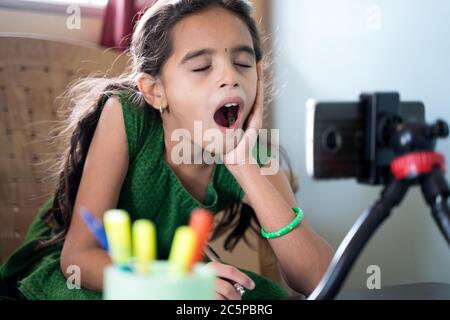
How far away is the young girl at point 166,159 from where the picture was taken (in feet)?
2.76

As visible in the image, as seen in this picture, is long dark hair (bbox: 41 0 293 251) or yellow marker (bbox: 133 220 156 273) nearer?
yellow marker (bbox: 133 220 156 273)

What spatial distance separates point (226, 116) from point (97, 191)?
201 millimetres

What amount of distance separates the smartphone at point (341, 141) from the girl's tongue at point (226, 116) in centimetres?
39

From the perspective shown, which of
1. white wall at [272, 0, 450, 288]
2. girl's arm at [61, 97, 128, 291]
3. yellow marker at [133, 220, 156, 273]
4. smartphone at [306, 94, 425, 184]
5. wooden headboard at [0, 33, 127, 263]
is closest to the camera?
yellow marker at [133, 220, 156, 273]

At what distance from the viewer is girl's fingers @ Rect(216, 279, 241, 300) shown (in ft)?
2.11

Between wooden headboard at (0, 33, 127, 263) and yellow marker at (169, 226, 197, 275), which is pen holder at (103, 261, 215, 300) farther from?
wooden headboard at (0, 33, 127, 263)

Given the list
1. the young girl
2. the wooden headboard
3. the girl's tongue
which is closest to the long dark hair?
the young girl

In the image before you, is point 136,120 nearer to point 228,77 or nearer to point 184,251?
point 228,77

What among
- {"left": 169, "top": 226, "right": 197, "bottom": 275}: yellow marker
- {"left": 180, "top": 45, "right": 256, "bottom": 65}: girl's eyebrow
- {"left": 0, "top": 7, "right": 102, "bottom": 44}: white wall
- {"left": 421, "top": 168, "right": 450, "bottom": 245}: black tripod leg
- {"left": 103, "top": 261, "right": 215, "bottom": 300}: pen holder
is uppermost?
{"left": 0, "top": 7, "right": 102, "bottom": 44}: white wall

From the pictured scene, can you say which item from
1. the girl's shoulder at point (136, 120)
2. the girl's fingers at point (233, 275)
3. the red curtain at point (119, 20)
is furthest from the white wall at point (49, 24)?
the girl's fingers at point (233, 275)

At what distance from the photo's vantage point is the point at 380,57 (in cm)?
127

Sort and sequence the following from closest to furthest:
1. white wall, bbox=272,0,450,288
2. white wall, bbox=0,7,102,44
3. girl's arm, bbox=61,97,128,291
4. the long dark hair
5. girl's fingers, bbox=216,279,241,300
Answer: girl's fingers, bbox=216,279,241,300, girl's arm, bbox=61,97,128,291, the long dark hair, white wall, bbox=272,0,450,288, white wall, bbox=0,7,102,44

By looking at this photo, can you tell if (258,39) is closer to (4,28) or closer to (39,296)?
(39,296)

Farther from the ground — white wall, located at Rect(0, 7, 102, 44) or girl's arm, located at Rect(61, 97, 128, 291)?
white wall, located at Rect(0, 7, 102, 44)
